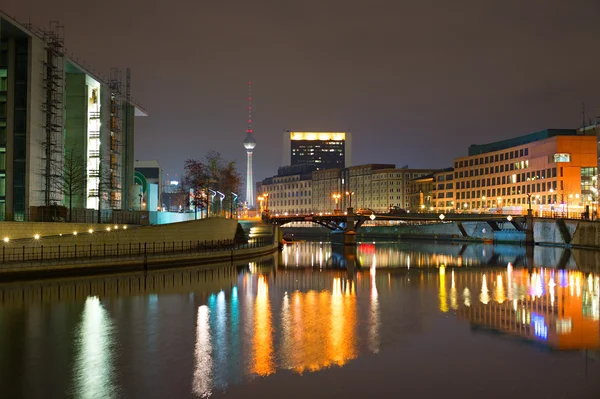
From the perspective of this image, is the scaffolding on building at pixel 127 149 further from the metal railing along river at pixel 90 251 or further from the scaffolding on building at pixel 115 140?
the metal railing along river at pixel 90 251

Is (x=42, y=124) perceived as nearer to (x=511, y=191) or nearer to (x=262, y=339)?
(x=262, y=339)

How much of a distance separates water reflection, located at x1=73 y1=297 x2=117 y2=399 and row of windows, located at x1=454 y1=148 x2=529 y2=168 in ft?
433

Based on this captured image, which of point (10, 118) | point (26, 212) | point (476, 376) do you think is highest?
point (10, 118)

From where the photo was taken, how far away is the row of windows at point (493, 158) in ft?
488

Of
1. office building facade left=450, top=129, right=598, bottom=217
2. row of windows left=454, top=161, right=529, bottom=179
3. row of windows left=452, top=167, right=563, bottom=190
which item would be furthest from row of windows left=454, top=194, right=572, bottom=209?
row of windows left=454, top=161, right=529, bottom=179

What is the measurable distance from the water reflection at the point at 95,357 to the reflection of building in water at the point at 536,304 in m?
17.9

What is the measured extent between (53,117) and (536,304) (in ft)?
169

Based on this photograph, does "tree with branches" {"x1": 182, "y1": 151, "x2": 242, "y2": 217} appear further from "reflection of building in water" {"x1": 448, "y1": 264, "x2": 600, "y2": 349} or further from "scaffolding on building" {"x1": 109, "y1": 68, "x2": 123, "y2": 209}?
"reflection of building in water" {"x1": 448, "y1": 264, "x2": 600, "y2": 349}

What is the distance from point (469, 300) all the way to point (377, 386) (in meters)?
21.5

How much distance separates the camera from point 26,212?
202ft

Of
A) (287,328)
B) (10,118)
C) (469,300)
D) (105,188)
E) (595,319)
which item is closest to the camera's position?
(287,328)

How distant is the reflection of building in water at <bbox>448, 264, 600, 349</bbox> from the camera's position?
95.3 feet

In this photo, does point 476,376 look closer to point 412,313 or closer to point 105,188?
point 412,313

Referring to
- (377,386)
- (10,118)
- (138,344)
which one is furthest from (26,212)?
(377,386)
